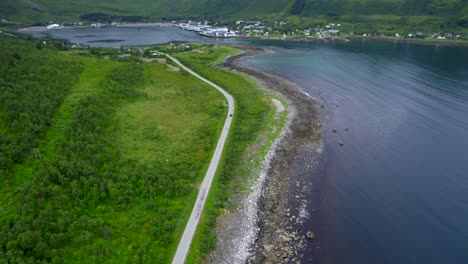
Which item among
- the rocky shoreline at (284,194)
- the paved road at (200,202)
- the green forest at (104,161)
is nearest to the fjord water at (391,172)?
the rocky shoreline at (284,194)

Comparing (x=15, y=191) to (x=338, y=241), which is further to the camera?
(x=338, y=241)

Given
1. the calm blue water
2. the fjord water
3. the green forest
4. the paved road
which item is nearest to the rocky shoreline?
the calm blue water

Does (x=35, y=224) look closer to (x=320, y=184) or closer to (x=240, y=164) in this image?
(x=240, y=164)

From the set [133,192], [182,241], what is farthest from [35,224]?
[182,241]

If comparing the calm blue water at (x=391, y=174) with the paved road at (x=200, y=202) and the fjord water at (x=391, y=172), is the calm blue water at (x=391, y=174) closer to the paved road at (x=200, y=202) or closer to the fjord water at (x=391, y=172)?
the fjord water at (x=391, y=172)

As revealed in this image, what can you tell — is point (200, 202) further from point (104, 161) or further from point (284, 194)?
point (104, 161)

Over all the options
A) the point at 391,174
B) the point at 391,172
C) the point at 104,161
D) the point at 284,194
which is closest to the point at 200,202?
the point at 284,194

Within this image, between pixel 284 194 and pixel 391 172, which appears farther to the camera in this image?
pixel 391 172
